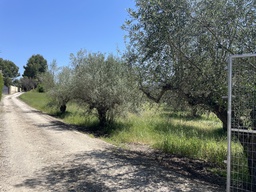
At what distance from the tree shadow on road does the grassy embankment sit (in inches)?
52.0

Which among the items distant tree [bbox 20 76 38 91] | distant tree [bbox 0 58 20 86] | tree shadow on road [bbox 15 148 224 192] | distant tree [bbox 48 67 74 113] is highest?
distant tree [bbox 0 58 20 86]

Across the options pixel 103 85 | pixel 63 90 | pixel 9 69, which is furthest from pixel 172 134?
pixel 9 69

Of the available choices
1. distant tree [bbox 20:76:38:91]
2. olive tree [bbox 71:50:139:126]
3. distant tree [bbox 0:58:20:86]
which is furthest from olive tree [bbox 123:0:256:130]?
distant tree [bbox 0:58:20:86]

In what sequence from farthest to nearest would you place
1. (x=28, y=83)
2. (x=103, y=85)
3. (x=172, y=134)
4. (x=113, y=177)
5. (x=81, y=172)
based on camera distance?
(x=28, y=83)
(x=103, y=85)
(x=172, y=134)
(x=81, y=172)
(x=113, y=177)

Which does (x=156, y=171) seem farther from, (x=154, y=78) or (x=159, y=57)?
(x=159, y=57)

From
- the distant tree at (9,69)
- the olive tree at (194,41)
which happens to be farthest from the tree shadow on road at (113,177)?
the distant tree at (9,69)

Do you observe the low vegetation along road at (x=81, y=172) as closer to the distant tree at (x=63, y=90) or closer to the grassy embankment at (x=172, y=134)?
the grassy embankment at (x=172, y=134)

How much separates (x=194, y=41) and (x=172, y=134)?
21.7 ft

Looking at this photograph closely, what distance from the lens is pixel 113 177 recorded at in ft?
18.3

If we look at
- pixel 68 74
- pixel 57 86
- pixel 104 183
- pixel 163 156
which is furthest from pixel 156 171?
pixel 57 86

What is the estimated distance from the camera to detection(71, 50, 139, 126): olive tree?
13758 millimetres

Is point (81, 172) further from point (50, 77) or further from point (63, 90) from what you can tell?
point (50, 77)

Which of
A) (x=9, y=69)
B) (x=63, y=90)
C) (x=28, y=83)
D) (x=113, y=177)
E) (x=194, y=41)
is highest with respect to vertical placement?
(x=9, y=69)

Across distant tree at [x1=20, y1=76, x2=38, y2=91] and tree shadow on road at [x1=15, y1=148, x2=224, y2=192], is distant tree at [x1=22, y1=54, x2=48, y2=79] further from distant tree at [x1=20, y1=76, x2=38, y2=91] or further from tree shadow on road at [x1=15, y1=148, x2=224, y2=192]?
tree shadow on road at [x1=15, y1=148, x2=224, y2=192]
